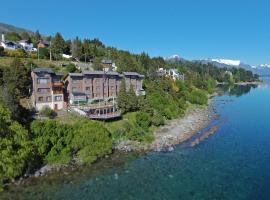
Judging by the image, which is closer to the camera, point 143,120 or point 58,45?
point 143,120

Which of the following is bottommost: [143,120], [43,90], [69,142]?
[69,142]

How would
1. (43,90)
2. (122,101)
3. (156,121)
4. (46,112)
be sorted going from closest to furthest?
(46,112) → (43,90) → (156,121) → (122,101)

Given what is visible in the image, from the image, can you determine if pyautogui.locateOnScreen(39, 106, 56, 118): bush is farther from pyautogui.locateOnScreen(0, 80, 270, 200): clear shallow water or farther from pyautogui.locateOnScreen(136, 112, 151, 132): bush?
pyautogui.locateOnScreen(136, 112, 151, 132): bush

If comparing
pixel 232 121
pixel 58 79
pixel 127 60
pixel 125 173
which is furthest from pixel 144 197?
pixel 127 60

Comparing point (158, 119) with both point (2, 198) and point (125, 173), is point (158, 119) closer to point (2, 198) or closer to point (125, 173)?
point (125, 173)

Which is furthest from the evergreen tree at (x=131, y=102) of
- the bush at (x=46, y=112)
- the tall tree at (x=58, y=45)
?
the tall tree at (x=58, y=45)

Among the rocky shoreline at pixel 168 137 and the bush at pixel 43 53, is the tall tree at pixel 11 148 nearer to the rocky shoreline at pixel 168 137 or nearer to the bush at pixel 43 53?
the rocky shoreline at pixel 168 137

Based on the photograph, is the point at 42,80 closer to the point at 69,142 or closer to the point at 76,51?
the point at 69,142

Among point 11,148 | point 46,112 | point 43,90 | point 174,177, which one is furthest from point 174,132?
point 11,148
